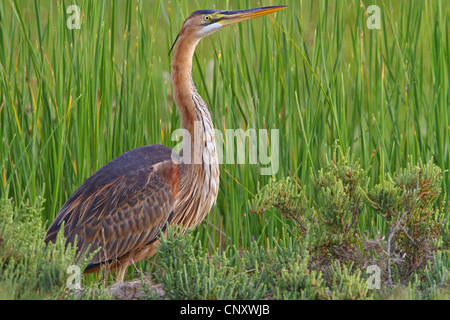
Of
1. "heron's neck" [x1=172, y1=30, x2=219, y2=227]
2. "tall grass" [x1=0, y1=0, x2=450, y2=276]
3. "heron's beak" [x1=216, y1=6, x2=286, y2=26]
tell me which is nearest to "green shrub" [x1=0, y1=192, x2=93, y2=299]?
"tall grass" [x1=0, y1=0, x2=450, y2=276]

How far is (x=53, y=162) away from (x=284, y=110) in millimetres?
1594

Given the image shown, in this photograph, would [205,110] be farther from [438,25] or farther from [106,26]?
[438,25]

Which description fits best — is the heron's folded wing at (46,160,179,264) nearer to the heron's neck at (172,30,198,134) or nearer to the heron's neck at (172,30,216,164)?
the heron's neck at (172,30,216,164)

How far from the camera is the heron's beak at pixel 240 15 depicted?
11.8ft

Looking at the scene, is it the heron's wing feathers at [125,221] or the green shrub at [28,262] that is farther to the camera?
the heron's wing feathers at [125,221]

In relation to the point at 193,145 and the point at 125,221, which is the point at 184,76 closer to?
the point at 193,145

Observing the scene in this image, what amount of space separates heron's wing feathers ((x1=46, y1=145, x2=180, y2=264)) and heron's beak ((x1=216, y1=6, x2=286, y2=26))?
3.35ft

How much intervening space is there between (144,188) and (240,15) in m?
1.25

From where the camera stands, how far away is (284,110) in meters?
4.06

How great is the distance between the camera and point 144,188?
12.1 feet

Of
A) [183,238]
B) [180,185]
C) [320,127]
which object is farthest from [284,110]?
[183,238]

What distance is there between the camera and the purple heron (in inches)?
143

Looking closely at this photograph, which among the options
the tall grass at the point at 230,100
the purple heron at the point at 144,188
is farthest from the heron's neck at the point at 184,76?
the tall grass at the point at 230,100

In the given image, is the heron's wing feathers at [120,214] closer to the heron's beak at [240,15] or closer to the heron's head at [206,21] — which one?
the heron's head at [206,21]
